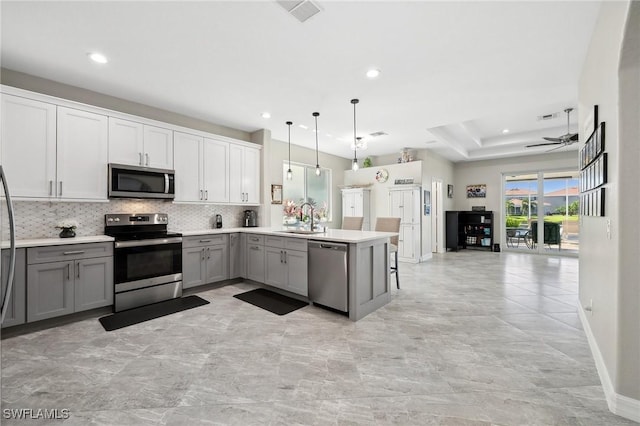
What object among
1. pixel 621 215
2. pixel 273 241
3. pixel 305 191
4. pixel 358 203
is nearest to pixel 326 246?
pixel 273 241

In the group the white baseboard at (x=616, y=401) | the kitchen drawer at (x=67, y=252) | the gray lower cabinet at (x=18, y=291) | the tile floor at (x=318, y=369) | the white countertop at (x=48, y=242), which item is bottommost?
the tile floor at (x=318, y=369)

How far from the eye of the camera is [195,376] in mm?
2014

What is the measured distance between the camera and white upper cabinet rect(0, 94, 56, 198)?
2777mm

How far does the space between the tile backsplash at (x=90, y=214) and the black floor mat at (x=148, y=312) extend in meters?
1.18

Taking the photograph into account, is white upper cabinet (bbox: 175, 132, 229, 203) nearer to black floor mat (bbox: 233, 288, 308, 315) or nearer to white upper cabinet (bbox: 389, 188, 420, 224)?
black floor mat (bbox: 233, 288, 308, 315)

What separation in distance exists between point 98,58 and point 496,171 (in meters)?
9.38

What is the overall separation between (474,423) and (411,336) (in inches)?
43.1

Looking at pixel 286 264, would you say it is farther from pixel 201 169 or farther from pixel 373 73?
pixel 373 73

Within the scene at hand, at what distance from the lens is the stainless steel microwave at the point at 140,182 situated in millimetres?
3457

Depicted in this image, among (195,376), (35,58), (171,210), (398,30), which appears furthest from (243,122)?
(195,376)

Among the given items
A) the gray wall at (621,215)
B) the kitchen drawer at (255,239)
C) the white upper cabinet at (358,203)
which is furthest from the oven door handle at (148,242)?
the white upper cabinet at (358,203)

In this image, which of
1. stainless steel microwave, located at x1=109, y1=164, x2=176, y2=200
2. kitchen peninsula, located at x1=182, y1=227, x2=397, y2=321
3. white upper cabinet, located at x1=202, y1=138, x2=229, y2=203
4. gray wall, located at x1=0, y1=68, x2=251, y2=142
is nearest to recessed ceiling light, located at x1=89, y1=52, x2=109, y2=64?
gray wall, located at x1=0, y1=68, x2=251, y2=142

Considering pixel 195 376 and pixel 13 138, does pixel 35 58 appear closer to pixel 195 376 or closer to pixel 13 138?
pixel 13 138

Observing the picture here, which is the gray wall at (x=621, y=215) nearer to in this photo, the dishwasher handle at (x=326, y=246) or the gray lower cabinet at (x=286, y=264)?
the dishwasher handle at (x=326, y=246)
